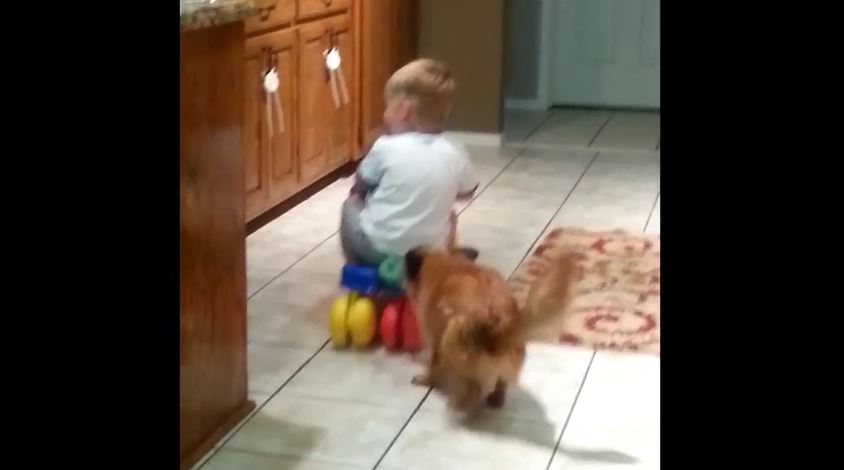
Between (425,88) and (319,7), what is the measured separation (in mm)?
1626

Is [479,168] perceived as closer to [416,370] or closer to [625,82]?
[625,82]

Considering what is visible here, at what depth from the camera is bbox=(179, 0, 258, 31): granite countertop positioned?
6.22 feet

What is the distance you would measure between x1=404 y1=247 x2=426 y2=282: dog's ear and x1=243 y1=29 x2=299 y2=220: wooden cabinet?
3.55 ft

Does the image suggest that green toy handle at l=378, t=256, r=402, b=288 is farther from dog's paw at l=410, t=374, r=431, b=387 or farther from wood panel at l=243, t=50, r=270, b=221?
wood panel at l=243, t=50, r=270, b=221

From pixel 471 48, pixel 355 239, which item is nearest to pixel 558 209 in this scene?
pixel 471 48

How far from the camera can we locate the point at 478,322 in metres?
2.19

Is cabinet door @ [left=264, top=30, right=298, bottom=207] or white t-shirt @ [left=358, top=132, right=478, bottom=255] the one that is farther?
cabinet door @ [left=264, top=30, right=298, bottom=207]

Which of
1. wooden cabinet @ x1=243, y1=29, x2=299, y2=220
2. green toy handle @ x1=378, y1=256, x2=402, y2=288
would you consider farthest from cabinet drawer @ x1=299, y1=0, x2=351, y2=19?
green toy handle @ x1=378, y1=256, x2=402, y2=288

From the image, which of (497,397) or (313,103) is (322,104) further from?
(497,397)

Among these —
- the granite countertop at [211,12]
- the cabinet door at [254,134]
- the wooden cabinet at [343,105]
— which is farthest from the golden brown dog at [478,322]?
the wooden cabinet at [343,105]

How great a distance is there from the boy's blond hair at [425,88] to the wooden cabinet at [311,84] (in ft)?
2.16

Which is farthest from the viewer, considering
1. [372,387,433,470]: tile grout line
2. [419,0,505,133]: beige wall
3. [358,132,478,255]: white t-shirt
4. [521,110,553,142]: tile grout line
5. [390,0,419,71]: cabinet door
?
[521,110,553,142]: tile grout line

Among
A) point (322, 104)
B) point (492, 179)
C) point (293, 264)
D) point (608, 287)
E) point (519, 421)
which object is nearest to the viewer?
point (519, 421)
